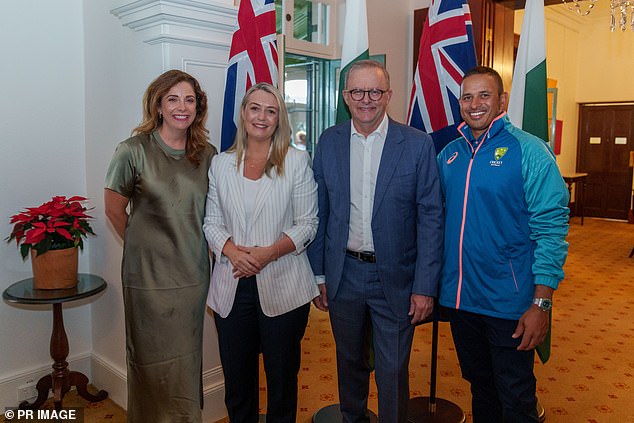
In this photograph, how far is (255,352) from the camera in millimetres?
2365

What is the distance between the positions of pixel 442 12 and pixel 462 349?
5.95 feet

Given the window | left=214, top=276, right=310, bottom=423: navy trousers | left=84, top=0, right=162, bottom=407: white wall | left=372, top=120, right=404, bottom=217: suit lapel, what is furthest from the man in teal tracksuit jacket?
the window

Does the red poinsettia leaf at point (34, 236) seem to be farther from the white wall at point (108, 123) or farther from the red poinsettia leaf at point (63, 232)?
the white wall at point (108, 123)

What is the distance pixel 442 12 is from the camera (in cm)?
306

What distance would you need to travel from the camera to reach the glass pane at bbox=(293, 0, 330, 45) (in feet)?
16.5

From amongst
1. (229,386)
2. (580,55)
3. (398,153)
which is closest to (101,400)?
(229,386)

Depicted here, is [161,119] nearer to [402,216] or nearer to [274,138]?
[274,138]

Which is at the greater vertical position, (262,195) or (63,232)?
(262,195)

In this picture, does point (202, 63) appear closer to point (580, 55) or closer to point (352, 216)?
point (352, 216)

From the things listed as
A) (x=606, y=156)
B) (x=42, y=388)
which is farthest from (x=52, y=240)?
(x=606, y=156)

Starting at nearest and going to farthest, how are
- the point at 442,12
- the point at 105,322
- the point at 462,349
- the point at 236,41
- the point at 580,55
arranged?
1. the point at 462,349
2. the point at 236,41
3. the point at 442,12
4. the point at 105,322
5. the point at 580,55

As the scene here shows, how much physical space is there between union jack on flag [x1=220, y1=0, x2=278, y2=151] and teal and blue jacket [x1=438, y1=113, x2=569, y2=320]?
1.13 m

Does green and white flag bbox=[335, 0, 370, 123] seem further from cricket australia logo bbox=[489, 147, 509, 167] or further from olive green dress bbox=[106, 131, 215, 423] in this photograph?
cricket australia logo bbox=[489, 147, 509, 167]

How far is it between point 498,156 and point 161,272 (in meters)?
1.44
